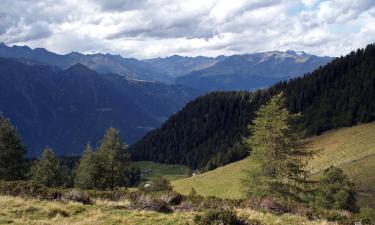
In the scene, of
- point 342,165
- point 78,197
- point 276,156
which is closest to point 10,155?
point 276,156

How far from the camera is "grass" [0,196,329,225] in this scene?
17656mm

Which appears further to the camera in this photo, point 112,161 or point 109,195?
point 112,161

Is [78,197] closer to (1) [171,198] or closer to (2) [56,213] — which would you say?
(2) [56,213]

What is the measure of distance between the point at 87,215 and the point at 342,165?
81.8 meters

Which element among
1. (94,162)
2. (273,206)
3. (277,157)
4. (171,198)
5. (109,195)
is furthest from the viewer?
(94,162)

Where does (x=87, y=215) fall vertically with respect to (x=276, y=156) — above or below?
above

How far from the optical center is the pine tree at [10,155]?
60219 mm

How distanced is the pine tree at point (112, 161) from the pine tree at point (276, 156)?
81.0 feet

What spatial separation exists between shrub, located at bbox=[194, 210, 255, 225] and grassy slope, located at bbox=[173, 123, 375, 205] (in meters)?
51.8

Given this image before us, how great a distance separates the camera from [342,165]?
9131cm

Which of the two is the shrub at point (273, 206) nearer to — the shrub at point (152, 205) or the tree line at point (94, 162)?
the shrub at point (152, 205)

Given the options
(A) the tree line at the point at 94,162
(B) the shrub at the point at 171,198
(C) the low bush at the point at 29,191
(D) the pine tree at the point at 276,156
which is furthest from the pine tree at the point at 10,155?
(B) the shrub at the point at 171,198

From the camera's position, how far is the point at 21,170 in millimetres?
62094

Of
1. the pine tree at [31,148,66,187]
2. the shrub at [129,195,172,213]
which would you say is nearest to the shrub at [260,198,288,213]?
the shrub at [129,195,172,213]
